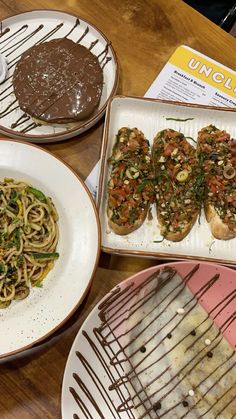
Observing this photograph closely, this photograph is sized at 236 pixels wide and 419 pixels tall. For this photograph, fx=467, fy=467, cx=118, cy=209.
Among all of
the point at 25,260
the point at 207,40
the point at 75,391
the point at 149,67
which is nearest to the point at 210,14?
the point at 207,40

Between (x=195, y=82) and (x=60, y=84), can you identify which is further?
(x=195, y=82)

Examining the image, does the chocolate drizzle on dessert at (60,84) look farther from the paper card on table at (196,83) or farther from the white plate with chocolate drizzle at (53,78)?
the paper card on table at (196,83)

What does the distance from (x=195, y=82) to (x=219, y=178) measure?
0.60 meters

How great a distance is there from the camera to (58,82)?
241cm

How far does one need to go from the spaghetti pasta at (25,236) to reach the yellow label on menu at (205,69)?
43.3 inches

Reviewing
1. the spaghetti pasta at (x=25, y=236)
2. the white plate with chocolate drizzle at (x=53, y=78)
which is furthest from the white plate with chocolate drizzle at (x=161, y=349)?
the white plate with chocolate drizzle at (x=53, y=78)

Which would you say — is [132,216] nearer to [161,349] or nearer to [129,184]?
[129,184]

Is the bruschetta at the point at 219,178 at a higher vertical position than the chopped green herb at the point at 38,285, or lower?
higher

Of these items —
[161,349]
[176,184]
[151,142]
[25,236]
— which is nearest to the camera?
[161,349]

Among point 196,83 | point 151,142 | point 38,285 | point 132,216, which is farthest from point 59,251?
point 196,83

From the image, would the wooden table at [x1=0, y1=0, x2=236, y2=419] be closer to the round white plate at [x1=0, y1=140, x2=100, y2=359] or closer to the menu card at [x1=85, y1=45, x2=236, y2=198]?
the menu card at [x1=85, y1=45, x2=236, y2=198]

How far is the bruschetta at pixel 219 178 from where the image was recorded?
228 centimetres

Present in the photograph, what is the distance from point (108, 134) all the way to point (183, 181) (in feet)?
1.47

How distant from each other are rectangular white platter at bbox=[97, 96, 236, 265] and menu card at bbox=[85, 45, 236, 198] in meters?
0.12
